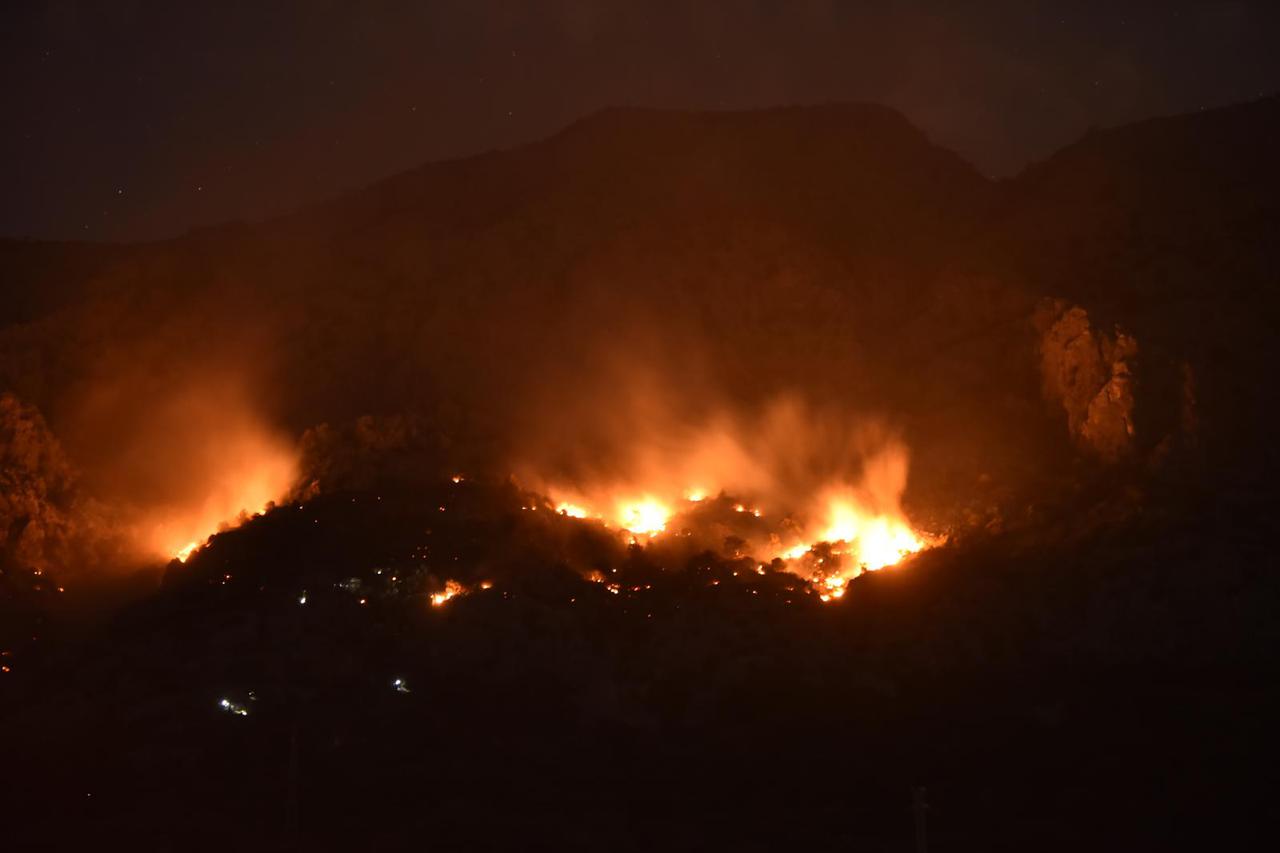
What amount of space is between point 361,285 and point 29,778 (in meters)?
29.6

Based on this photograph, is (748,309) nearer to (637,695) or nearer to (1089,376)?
(1089,376)

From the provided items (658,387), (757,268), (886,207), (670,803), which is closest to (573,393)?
(658,387)

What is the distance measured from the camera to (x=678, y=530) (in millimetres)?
41469

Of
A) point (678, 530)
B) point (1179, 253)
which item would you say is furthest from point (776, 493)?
point (1179, 253)

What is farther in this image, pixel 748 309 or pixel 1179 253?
pixel 748 309

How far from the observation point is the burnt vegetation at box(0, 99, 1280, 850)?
83.4 feet

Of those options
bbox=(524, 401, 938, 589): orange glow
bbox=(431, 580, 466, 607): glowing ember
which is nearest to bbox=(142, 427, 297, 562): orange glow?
bbox=(431, 580, 466, 607): glowing ember

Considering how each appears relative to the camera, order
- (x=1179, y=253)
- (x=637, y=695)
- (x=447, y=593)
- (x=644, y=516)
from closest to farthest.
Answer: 1. (x=637, y=695)
2. (x=447, y=593)
3. (x=644, y=516)
4. (x=1179, y=253)

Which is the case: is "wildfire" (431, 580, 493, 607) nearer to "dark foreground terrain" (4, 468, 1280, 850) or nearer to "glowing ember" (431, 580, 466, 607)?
"glowing ember" (431, 580, 466, 607)

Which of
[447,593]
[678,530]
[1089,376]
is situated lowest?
[447,593]

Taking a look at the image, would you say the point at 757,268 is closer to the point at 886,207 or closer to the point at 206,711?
the point at 886,207

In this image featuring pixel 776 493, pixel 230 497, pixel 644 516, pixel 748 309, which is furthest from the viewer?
pixel 748 309

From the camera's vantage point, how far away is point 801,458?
4559 cm

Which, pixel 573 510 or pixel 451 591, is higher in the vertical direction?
pixel 573 510
